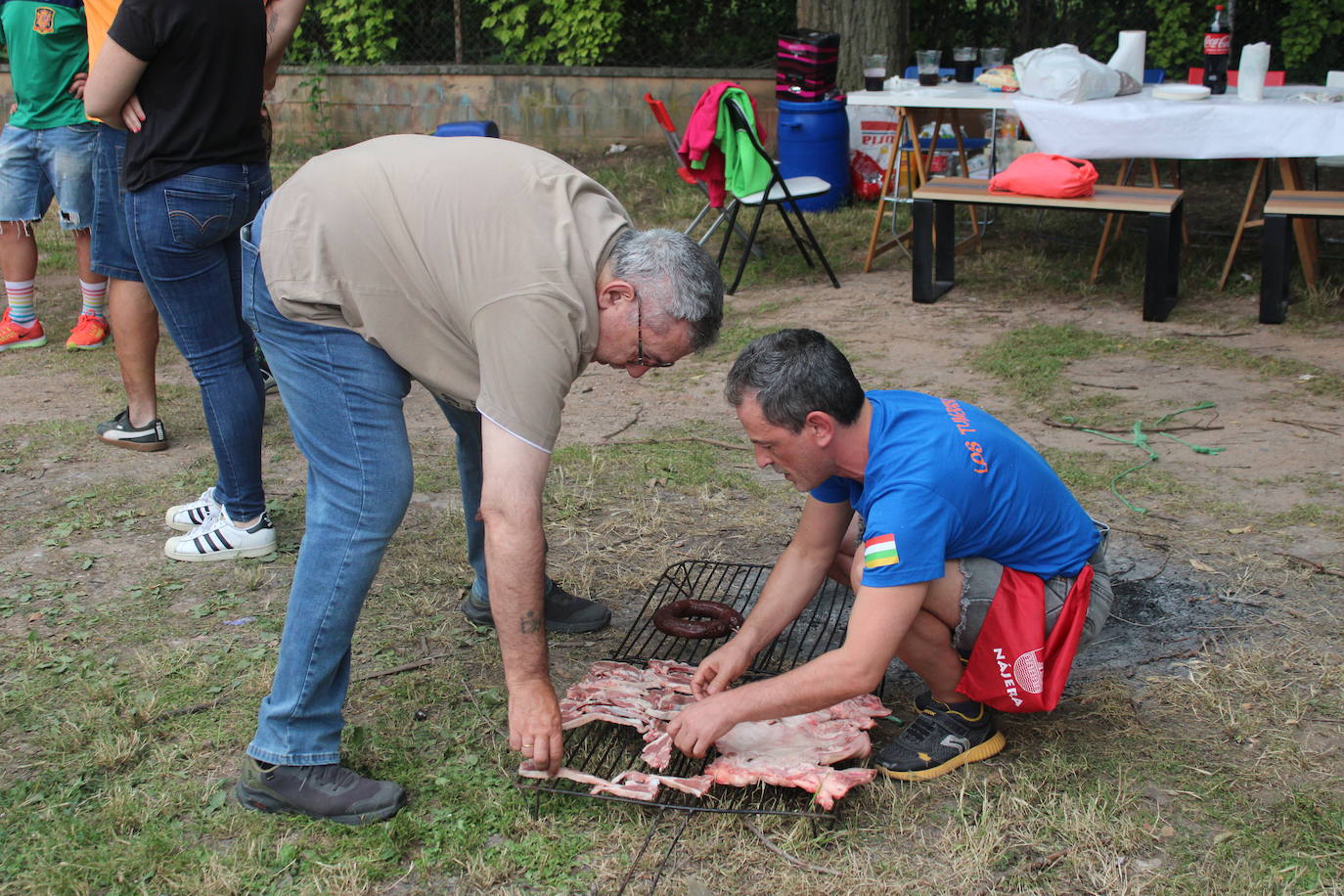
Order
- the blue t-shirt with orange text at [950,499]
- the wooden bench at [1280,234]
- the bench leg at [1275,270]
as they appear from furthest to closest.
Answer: the bench leg at [1275,270]
the wooden bench at [1280,234]
the blue t-shirt with orange text at [950,499]

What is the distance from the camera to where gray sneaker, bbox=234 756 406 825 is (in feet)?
8.43

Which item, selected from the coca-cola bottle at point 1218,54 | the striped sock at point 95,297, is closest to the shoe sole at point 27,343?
the striped sock at point 95,297

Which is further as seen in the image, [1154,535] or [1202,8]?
[1202,8]

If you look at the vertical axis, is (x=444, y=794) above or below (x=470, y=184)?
below

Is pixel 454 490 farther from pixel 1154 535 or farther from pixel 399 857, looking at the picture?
pixel 1154 535

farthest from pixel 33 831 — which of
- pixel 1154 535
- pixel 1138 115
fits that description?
pixel 1138 115

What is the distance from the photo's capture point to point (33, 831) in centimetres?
258

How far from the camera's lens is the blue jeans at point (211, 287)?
12.0ft

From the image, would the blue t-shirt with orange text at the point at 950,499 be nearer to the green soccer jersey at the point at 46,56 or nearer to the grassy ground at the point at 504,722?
the grassy ground at the point at 504,722

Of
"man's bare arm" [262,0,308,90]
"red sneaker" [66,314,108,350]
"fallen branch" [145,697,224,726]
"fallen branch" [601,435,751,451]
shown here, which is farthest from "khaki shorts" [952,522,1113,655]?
"red sneaker" [66,314,108,350]

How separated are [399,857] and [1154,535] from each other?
8.82 ft

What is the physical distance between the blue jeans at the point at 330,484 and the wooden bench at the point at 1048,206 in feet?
15.4

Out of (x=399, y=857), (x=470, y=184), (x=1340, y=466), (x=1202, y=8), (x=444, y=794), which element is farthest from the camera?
(x=1202, y=8)

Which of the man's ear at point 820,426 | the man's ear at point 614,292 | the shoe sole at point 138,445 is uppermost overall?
the man's ear at point 614,292
